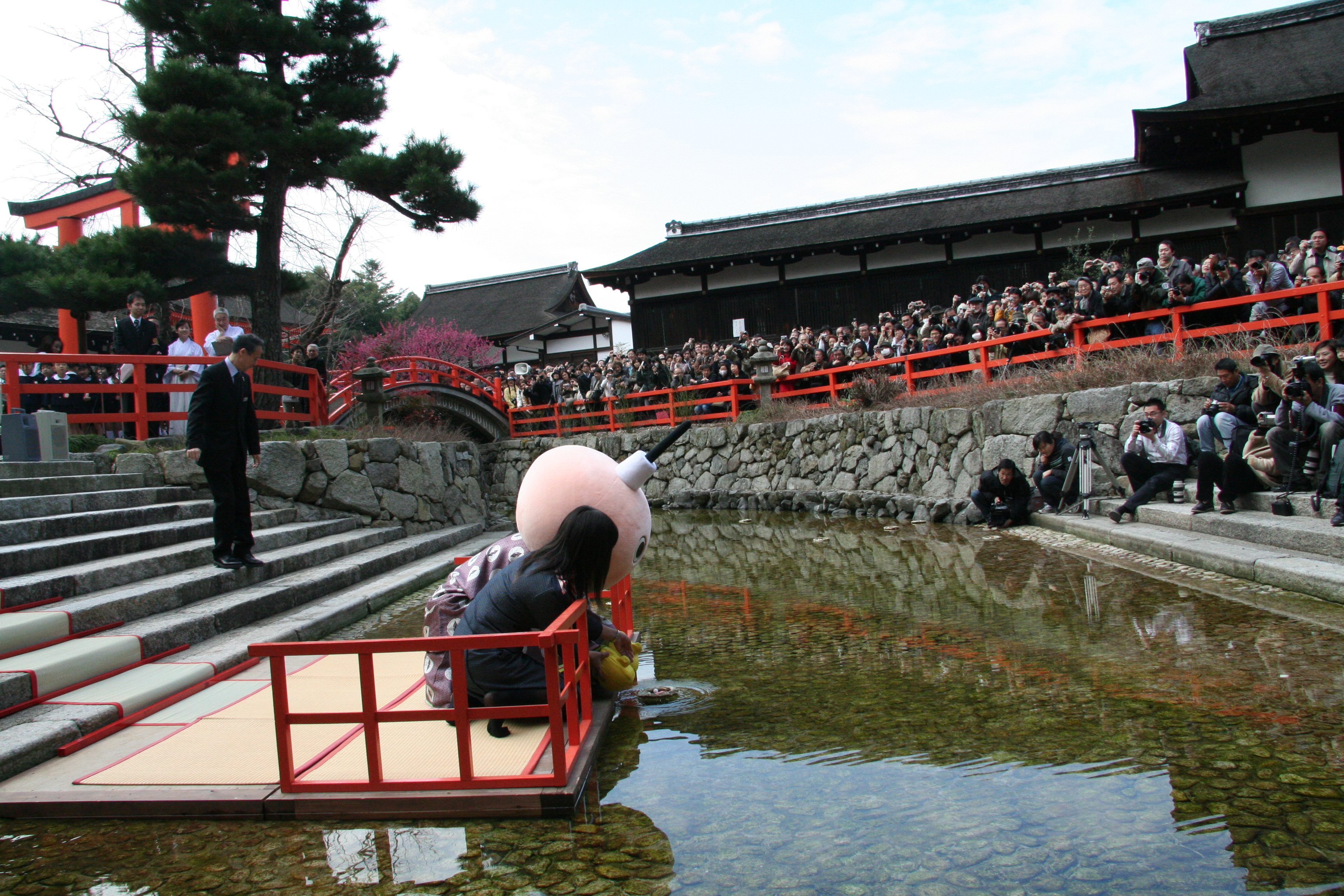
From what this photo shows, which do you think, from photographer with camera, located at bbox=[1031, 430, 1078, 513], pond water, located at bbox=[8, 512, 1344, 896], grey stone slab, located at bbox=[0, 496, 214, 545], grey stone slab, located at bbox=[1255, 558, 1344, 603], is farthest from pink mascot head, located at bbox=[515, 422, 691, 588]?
photographer with camera, located at bbox=[1031, 430, 1078, 513]

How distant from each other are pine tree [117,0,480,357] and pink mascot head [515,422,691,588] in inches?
402

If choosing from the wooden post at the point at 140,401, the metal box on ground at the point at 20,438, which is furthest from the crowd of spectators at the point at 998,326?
the metal box on ground at the point at 20,438

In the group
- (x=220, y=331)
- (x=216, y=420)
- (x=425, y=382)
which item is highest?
(x=220, y=331)

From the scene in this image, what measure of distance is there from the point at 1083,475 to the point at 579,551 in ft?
24.9

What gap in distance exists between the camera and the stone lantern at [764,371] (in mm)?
16734

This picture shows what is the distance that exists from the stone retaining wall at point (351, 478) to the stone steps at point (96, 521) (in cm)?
64

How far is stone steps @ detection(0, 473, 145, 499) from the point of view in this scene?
7.07 metres

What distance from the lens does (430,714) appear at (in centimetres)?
306

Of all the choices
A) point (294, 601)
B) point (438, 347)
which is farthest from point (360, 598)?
point (438, 347)

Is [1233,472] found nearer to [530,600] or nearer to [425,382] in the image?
[530,600]

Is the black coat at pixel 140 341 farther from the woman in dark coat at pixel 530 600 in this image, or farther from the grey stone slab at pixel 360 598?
the woman in dark coat at pixel 530 600

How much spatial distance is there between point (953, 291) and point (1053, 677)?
50.5ft

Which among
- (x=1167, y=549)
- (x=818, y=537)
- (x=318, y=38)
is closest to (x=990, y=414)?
(x=818, y=537)

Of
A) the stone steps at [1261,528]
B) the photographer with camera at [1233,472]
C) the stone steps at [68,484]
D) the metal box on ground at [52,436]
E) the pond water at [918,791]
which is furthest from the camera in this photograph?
the metal box on ground at [52,436]
